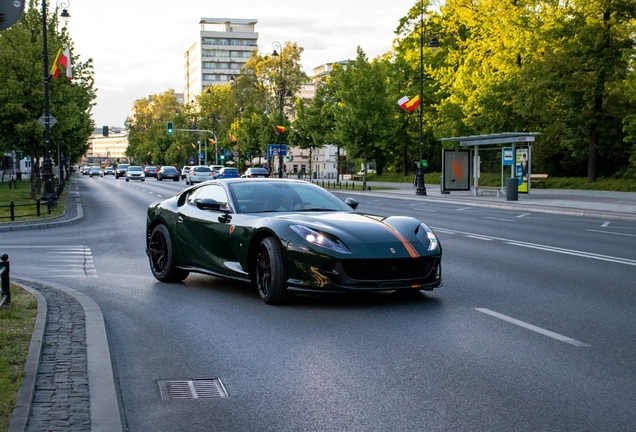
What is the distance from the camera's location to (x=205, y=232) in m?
10.4

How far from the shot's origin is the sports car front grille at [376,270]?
8.70 meters

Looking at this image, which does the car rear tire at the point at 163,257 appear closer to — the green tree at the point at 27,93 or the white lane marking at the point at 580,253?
the white lane marking at the point at 580,253

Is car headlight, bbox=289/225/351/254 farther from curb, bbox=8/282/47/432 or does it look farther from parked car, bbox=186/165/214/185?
parked car, bbox=186/165/214/185

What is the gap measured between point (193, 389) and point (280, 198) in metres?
4.61

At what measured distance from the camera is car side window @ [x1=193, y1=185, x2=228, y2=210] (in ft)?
33.7

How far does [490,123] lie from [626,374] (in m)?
47.3

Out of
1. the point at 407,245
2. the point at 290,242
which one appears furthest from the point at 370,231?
the point at 290,242

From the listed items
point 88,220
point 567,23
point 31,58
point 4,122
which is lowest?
point 88,220

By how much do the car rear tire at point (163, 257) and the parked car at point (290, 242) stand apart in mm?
20

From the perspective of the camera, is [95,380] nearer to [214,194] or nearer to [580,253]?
[214,194]

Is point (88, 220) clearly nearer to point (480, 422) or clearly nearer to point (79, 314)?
point (79, 314)

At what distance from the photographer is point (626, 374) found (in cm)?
601

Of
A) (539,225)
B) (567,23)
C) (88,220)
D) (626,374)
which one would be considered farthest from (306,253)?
(567,23)

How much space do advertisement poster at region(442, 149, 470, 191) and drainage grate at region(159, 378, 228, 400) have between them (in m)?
40.4
